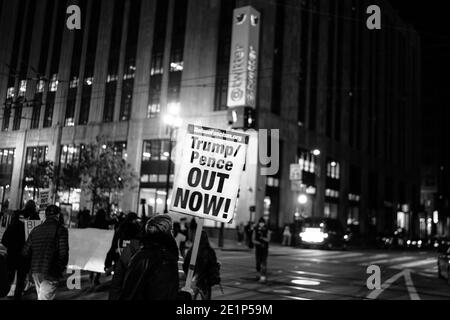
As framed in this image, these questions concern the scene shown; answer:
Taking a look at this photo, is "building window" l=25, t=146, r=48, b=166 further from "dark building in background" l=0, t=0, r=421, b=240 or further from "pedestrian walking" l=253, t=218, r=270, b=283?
"pedestrian walking" l=253, t=218, r=270, b=283

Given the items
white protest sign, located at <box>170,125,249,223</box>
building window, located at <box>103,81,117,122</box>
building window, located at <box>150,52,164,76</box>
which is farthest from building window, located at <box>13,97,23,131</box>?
building window, located at <box>103,81,117,122</box>

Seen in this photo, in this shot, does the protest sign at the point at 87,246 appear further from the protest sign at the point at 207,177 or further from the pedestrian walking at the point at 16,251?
the protest sign at the point at 207,177

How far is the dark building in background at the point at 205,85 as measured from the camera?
36.9 m

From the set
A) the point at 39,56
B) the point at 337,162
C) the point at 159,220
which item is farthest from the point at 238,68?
the point at 159,220

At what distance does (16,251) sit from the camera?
7949 mm

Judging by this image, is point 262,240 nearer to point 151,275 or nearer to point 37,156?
point 151,275

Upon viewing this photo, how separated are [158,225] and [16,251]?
5437 mm

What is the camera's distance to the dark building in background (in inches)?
1452

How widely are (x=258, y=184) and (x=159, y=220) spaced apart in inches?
1284

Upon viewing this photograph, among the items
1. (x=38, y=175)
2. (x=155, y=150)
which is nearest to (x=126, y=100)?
(x=155, y=150)

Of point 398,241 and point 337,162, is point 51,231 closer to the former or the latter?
point 398,241

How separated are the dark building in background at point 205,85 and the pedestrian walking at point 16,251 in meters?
20.6

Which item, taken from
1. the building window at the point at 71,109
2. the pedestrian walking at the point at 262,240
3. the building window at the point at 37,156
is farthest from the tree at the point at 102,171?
the pedestrian walking at the point at 262,240

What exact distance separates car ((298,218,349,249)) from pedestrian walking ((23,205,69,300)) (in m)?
25.9
